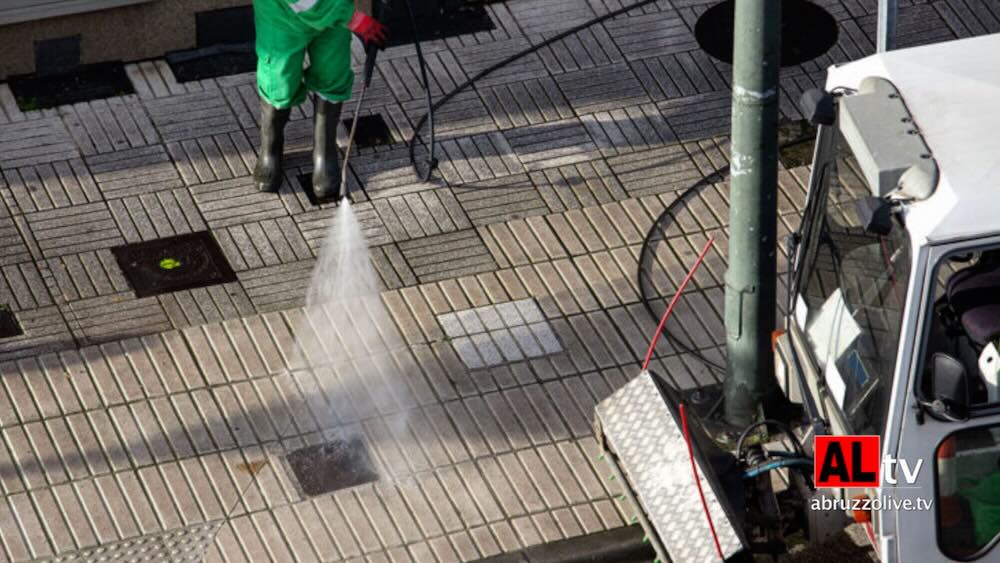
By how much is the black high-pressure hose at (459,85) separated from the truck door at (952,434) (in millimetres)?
3631

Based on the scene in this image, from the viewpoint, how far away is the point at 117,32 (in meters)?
10.5

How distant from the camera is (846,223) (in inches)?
278

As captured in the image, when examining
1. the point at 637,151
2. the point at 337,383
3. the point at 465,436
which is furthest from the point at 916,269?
the point at 637,151

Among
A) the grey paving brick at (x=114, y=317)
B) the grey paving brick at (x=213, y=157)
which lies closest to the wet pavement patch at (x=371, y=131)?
the grey paving brick at (x=213, y=157)

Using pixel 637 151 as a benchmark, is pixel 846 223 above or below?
above

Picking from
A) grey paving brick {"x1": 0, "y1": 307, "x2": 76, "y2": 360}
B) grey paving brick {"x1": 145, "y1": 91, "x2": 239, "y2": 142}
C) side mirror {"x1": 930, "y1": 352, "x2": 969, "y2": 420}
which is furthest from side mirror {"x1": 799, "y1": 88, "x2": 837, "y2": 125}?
grey paving brick {"x1": 145, "y1": 91, "x2": 239, "y2": 142}

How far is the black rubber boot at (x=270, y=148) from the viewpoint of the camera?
9594 millimetres

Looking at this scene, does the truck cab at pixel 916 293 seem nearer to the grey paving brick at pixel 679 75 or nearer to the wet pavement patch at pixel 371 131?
the grey paving brick at pixel 679 75

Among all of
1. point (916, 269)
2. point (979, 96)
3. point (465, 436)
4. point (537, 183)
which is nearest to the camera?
point (916, 269)

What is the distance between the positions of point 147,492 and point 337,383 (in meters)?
1.02

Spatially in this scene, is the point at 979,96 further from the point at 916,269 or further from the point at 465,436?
the point at 465,436

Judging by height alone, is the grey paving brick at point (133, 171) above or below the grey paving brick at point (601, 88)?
above

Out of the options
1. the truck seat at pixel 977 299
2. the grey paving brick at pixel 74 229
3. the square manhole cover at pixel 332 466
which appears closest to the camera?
the truck seat at pixel 977 299

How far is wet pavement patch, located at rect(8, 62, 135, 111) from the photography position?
33.9ft
